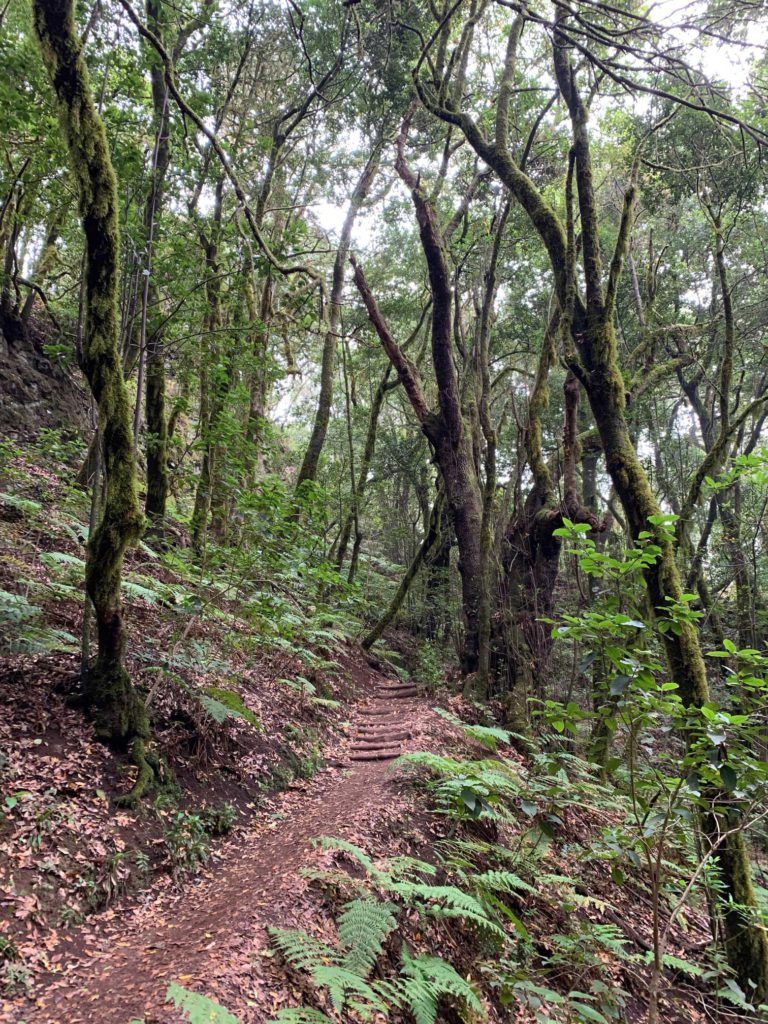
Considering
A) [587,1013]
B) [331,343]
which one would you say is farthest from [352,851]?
[331,343]

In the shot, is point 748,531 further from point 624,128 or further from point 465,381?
point 624,128

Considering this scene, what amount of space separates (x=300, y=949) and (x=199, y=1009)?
0.73 meters

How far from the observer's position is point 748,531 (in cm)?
1255

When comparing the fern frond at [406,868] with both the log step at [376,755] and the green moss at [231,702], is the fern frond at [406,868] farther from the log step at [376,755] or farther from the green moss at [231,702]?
the log step at [376,755]

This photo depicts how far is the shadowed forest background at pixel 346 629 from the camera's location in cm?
326

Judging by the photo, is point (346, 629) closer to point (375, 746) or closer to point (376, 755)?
point (375, 746)

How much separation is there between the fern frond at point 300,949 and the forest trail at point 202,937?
9 centimetres

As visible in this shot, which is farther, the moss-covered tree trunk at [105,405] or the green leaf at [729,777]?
the moss-covered tree trunk at [105,405]

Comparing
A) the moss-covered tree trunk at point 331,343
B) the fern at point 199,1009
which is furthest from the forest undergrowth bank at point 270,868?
the moss-covered tree trunk at point 331,343

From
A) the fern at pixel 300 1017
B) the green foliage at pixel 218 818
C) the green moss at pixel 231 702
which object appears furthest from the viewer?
the green moss at pixel 231 702

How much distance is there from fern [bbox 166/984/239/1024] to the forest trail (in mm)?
225

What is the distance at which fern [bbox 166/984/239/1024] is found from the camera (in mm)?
2227

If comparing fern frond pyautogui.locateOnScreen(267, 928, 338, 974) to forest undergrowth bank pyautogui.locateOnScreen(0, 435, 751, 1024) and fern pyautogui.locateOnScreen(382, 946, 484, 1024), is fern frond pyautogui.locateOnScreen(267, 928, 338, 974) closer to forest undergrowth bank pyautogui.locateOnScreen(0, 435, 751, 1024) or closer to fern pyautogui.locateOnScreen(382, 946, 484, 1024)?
forest undergrowth bank pyautogui.locateOnScreen(0, 435, 751, 1024)

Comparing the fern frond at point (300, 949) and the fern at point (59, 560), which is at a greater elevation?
the fern at point (59, 560)
